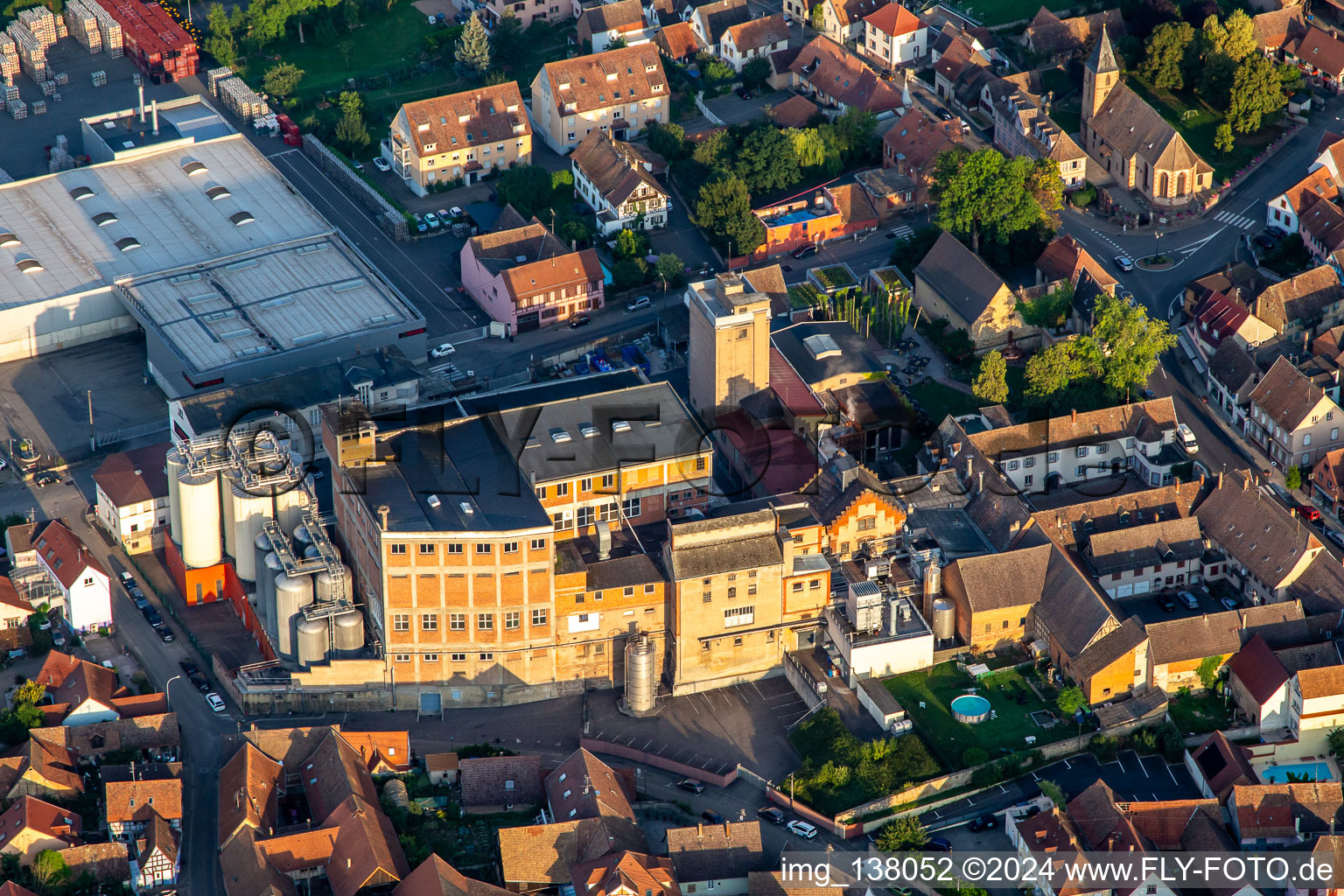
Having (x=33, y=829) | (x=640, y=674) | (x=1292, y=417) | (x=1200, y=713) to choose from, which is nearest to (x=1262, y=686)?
(x=1200, y=713)

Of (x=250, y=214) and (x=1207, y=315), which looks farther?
(x=250, y=214)

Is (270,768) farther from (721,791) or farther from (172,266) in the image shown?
(172,266)

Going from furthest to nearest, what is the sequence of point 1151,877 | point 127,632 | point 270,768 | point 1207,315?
point 1207,315
point 127,632
point 270,768
point 1151,877

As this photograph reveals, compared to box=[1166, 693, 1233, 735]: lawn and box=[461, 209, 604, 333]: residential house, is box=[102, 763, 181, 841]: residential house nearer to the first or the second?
box=[461, 209, 604, 333]: residential house

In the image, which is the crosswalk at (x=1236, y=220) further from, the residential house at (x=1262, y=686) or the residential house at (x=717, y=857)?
the residential house at (x=717, y=857)

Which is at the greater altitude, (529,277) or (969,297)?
(969,297)

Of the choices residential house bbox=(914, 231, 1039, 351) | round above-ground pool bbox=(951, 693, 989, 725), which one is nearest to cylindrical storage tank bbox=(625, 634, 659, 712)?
round above-ground pool bbox=(951, 693, 989, 725)

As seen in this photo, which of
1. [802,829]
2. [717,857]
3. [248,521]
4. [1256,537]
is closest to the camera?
[717,857]

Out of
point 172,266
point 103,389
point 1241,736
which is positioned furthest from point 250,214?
point 1241,736

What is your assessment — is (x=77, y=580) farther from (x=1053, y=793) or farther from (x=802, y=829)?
(x=1053, y=793)
